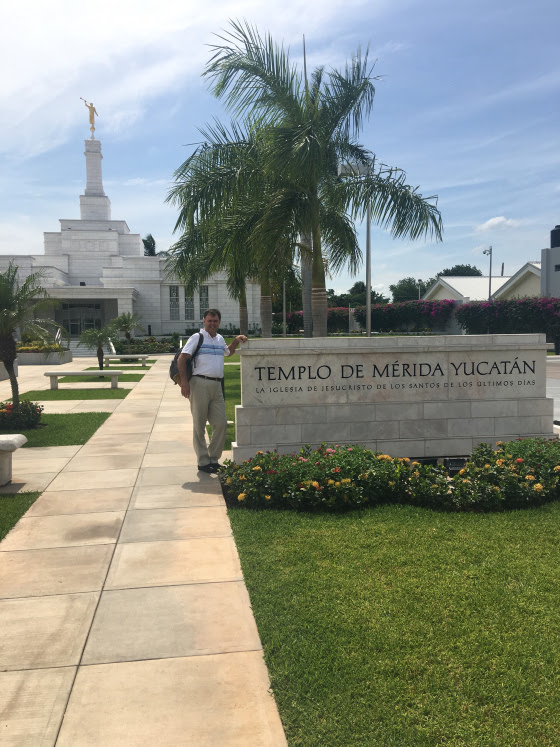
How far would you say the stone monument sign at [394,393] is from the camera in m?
7.38

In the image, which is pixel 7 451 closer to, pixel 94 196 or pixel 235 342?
pixel 235 342

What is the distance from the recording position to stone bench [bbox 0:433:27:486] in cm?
648

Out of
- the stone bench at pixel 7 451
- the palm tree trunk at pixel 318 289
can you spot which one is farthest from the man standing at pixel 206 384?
the palm tree trunk at pixel 318 289

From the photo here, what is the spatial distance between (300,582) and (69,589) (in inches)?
61.1

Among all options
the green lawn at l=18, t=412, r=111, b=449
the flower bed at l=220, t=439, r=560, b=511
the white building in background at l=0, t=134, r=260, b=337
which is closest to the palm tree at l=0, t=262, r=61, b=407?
the green lawn at l=18, t=412, r=111, b=449

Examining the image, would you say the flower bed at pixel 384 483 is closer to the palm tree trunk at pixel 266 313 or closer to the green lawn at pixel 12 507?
the green lawn at pixel 12 507

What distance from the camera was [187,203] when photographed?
43.8 ft

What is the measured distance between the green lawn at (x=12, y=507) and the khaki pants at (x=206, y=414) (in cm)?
180

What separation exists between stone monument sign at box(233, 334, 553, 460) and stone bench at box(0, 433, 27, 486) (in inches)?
95.4

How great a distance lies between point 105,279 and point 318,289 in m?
40.4

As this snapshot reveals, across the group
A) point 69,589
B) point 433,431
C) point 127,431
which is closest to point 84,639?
point 69,589

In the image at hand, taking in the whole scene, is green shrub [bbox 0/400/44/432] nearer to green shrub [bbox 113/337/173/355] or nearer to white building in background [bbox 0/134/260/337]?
green shrub [bbox 113/337/173/355]

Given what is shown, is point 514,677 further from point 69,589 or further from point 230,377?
point 230,377

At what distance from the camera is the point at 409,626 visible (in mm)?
3508
